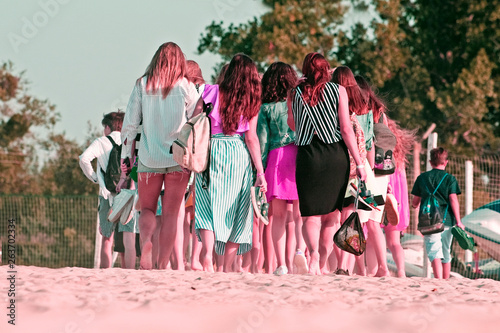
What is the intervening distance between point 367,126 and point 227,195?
1.39m

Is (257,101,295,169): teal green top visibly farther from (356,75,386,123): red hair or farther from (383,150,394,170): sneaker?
(383,150,394,170): sneaker

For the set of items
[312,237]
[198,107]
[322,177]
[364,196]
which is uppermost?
Result: [198,107]

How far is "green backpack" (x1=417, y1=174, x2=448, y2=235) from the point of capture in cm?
883

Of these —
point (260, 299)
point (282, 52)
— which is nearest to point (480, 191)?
point (260, 299)

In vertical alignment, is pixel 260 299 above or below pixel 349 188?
below

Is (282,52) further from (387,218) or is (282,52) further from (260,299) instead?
(260,299)

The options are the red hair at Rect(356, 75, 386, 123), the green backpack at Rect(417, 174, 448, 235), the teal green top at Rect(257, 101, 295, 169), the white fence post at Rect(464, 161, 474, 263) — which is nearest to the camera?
the teal green top at Rect(257, 101, 295, 169)

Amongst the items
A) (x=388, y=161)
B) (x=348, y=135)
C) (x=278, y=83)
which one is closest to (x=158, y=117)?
(x=278, y=83)

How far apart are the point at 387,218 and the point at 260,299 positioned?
3273 mm

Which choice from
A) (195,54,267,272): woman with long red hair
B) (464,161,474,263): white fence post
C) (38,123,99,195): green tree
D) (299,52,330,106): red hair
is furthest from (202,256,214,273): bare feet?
(38,123,99,195): green tree

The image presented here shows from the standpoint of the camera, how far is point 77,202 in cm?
1752

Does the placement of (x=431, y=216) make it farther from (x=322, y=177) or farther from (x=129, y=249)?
(x=129, y=249)

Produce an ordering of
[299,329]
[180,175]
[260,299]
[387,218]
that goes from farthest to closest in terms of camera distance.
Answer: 1. [387,218]
2. [180,175]
3. [260,299]
4. [299,329]

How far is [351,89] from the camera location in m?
6.91
